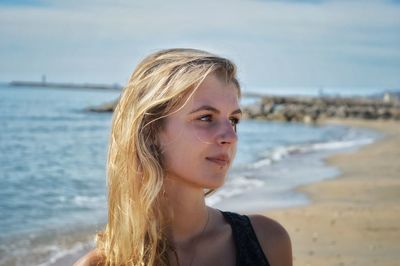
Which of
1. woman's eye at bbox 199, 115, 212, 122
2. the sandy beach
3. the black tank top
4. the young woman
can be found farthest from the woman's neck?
the sandy beach

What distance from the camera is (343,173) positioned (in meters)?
14.6

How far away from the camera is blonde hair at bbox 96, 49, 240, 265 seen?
221 cm

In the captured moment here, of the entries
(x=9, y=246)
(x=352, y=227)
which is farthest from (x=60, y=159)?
(x=352, y=227)

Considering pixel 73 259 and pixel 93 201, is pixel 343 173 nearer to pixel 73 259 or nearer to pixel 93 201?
pixel 93 201

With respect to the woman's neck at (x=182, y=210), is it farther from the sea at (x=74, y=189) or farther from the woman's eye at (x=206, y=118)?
the sea at (x=74, y=189)

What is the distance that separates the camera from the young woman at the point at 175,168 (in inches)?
87.5

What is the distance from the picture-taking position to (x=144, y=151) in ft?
7.49

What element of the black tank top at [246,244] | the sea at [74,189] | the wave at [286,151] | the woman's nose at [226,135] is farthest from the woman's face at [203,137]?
the wave at [286,151]

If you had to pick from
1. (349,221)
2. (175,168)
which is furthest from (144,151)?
(349,221)

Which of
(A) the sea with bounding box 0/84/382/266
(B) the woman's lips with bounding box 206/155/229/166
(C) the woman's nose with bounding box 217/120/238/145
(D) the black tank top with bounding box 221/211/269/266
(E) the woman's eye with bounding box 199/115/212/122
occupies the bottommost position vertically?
(A) the sea with bounding box 0/84/382/266

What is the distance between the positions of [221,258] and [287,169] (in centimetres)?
1377

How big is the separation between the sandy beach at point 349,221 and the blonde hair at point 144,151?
411 cm

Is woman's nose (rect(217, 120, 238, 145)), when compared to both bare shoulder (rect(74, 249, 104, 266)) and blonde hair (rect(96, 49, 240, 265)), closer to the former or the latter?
blonde hair (rect(96, 49, 240, 265))

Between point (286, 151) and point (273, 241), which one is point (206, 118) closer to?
point (273, 241)
